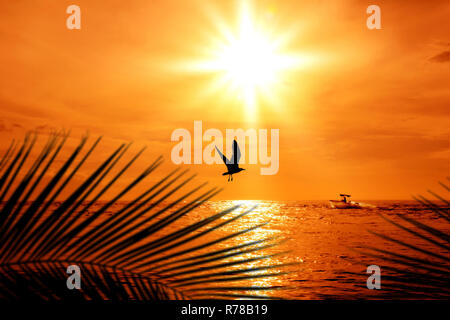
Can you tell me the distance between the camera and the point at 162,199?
49.3 inches

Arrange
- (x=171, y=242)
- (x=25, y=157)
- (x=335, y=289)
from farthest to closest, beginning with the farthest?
(x=335, y=289)
(x=25, y=157)
(x=171, y=242)

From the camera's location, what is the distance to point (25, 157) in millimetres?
1262

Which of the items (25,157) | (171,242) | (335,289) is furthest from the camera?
(335,289)

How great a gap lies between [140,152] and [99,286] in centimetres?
38
